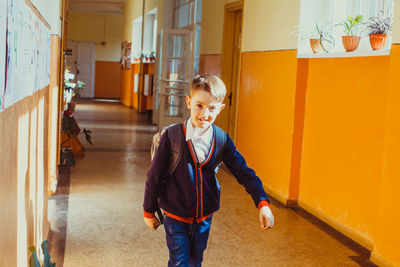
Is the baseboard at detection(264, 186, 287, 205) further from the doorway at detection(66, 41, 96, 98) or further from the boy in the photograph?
the doorway at detection(66, 41, 96, 98)

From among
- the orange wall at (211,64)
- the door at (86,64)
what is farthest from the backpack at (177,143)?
the door at (86,64)

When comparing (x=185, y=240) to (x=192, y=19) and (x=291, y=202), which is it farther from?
(x=192, y=19)

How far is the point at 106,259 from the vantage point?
11.3 feet

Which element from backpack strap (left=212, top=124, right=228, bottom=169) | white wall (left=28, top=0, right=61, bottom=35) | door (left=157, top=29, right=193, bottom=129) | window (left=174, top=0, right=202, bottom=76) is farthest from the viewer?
door (left=157, top=29, right=193, bottom=129)

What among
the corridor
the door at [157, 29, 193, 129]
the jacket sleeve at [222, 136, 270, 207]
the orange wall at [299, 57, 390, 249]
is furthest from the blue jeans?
the door at [157, 29, 193, 129]

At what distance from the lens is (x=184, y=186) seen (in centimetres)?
229

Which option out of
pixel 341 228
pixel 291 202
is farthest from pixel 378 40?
pixel 291 202

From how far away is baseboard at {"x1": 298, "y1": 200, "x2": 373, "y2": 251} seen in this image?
3965 mm

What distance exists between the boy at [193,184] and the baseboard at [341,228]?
1939 millimetres

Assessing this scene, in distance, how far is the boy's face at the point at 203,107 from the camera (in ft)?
7.23

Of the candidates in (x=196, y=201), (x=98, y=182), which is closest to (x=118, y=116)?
(x=98, y=182)

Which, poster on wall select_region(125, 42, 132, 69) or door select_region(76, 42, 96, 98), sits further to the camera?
door select_region(76, 42, 96, 98)

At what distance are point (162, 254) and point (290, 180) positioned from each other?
6.46 ft

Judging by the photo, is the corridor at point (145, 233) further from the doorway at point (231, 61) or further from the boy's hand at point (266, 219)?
the doorway at point (231, 61)
